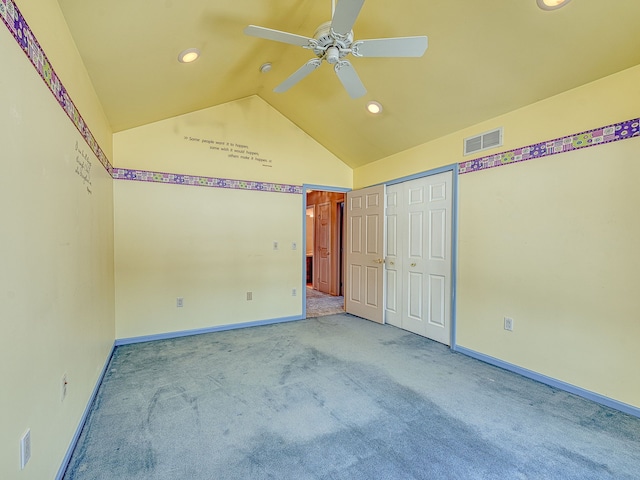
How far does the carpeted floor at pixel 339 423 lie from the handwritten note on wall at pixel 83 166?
168 centimetres

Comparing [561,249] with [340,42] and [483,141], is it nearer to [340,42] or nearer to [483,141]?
[483,141]

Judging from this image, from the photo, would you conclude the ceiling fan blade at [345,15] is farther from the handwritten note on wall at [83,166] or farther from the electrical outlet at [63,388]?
the electrical outlet at [63,388]

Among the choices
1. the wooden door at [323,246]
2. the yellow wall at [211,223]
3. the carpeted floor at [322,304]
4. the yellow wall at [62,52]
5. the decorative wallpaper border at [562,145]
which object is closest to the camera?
the yellow wall at [62,52]

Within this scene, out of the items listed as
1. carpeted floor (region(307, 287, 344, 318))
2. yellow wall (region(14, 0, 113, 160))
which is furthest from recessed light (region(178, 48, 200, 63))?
carpeted floor (region(307, 287, 344, 318))

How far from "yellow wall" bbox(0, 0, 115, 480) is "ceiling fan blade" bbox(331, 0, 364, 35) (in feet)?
4.73

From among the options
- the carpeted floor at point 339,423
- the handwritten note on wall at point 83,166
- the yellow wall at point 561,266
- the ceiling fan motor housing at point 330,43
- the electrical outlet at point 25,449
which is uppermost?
the ceiling fan motor housing at point 330,43

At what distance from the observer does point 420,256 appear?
12.2 feet

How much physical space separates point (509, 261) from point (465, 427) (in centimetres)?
160

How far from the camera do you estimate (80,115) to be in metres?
2.01

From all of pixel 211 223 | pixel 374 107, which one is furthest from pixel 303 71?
pixel 211 223

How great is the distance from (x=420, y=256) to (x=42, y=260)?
11.6 ft

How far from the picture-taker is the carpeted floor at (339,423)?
1578mm

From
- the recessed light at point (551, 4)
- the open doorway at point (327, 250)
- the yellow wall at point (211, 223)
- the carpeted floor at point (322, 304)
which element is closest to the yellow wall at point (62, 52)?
the yellow wall at point (211, 223)

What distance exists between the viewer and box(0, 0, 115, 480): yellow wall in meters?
1.06
